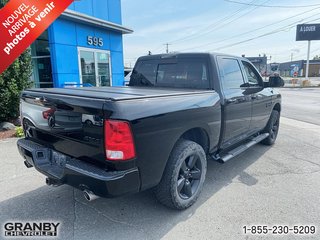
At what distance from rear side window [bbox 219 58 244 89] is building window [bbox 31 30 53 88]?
8.92 m

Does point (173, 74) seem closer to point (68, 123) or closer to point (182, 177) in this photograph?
point (182, 177)

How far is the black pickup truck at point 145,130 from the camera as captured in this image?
2.28 m

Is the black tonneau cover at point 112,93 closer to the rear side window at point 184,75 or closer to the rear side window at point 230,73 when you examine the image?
the rear side window at point 184,75

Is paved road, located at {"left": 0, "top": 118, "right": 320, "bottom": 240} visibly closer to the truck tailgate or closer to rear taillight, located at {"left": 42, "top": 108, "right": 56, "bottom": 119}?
the truck tailgate

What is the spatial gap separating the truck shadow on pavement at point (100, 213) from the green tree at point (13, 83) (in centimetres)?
429

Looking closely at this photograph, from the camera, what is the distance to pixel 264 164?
4.70 metres

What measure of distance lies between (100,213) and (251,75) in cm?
377

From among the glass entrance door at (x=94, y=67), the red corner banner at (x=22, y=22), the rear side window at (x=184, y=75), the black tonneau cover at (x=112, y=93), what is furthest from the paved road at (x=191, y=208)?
the glass entrance door at (x=94, y=67)

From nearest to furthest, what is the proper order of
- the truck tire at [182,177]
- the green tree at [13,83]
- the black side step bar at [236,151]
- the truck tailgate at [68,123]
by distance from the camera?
the truck tailgate at [68,123], the truck tire at [182,177], the black side step bar at [236,151], the green tree at [13,83]

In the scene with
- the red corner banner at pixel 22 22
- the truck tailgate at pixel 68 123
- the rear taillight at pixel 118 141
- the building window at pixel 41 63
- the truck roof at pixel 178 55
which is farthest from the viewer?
the building window at pixel 41 63

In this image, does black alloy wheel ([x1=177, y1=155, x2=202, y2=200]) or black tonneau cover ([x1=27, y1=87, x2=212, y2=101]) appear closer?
black tonneau cover ([x1=27, y1=87, x2=212, y2=101])

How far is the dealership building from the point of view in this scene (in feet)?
33.2

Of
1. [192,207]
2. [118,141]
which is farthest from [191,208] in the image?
[118,141]

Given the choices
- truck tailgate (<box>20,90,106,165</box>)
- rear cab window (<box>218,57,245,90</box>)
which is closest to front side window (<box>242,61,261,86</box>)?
rear cab window (<box>218,57,245,90</box>)
